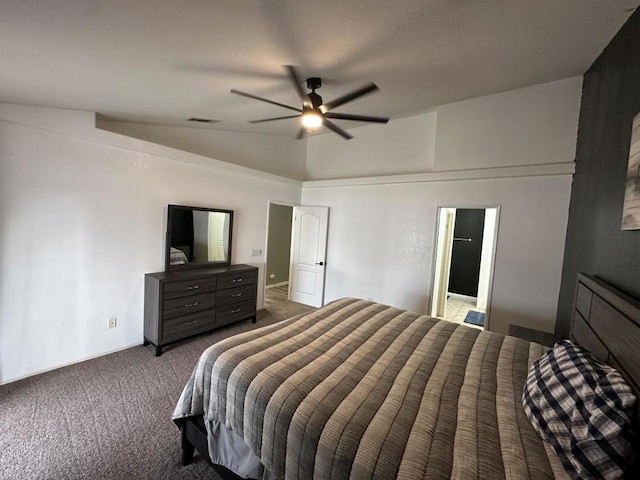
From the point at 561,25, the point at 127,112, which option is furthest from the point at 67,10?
the point at 561,25

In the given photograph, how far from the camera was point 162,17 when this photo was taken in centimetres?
139

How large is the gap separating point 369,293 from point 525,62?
348 centimetres

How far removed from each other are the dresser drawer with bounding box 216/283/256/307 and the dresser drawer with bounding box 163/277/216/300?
0.16m

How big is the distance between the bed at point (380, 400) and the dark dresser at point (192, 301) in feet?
5.22

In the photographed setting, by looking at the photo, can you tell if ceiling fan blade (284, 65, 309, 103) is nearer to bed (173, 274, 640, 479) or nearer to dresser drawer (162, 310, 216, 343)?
bed (173, 274, 640, 479)

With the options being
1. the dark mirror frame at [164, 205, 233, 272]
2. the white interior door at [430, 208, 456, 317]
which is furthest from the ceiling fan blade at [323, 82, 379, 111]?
the white interior door at [430, 208, 456, 317]

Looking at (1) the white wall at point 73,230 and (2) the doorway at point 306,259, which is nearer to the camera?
(1) the white wall at point 73,230

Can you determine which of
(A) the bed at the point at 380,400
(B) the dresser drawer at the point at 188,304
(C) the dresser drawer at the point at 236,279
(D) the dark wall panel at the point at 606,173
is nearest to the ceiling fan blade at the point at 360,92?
(D) the dark wall panel at the point at 606,173

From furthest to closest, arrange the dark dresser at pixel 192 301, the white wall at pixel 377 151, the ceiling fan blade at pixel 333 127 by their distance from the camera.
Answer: the white wall at pixel 377 151 → the dark dresser at pixel 192 301 → the ceiling fan blade at pixel 333 127

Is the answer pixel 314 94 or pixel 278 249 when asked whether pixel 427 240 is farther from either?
pixel 278 249

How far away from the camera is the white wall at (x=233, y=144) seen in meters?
3.32

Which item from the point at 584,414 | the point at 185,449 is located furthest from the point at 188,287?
the point at 584,414

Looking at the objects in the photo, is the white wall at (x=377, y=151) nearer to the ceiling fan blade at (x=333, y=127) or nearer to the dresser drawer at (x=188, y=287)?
the ceiling fan blade at (x=333, y=127)

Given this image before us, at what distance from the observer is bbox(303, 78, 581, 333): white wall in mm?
3029
